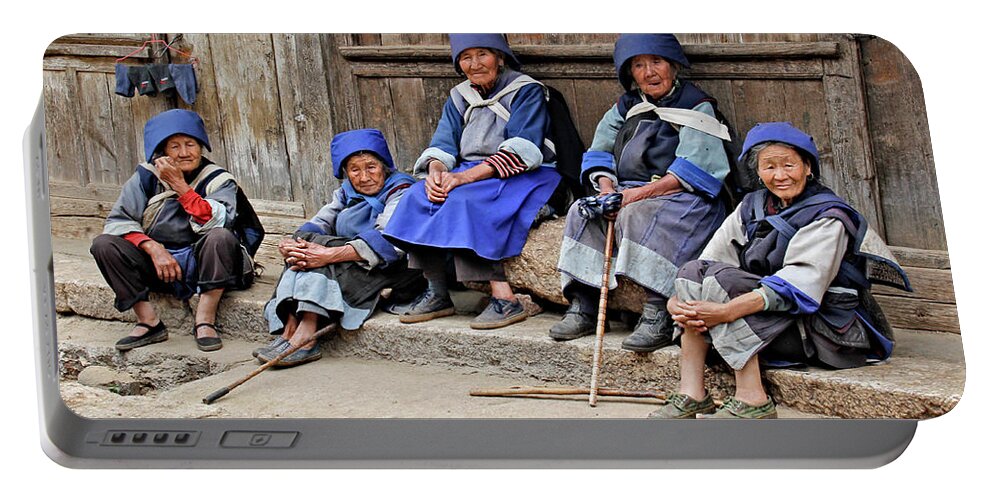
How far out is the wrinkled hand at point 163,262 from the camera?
4406mm

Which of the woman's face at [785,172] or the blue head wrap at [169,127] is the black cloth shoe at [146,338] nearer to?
the blue head wrap at [169,127]

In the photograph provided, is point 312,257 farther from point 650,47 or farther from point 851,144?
point 851,144

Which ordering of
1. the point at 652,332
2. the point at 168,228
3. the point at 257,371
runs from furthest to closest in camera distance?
the point at 168,228 < the point at 257,371 < the point at 652,332

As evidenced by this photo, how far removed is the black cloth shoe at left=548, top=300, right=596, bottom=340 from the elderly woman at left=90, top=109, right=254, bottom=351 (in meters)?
1.02

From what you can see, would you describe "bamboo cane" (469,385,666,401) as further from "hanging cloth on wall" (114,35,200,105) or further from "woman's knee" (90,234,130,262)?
"hanging cloth on wall" (114,35,200,105)

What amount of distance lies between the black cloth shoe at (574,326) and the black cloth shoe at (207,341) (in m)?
1.01

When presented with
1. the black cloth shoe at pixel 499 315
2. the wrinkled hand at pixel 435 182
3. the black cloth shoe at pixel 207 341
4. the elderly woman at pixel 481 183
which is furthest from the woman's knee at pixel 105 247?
the black cloth shoe at pixel 499 315

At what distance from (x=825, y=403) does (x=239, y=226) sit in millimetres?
1834

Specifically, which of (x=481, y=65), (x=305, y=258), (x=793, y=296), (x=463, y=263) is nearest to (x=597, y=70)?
(x=481, y=65)

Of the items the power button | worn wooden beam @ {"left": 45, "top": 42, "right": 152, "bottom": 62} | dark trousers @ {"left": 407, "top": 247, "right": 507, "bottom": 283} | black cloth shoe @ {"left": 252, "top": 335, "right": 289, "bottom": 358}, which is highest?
worn wooden beam @ {"left": 45, "top": 42, "right": 152, "bottom": 62}

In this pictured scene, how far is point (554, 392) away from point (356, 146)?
985 millimetres

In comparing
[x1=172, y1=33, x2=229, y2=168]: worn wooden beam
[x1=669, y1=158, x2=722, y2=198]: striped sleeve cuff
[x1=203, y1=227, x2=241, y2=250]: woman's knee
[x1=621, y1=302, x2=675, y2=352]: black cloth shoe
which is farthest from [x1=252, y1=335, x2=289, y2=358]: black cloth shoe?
[x1=669, y1=158, x2=722, y2=198]: striped sleeve cuff

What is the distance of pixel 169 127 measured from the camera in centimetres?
439

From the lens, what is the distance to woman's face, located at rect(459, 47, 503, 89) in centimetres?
442
